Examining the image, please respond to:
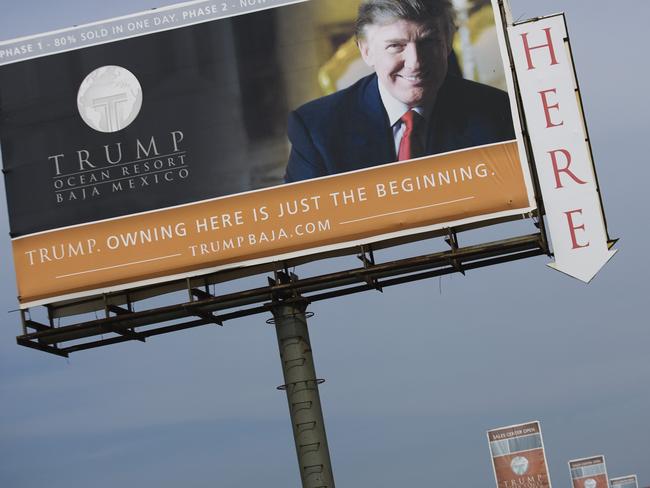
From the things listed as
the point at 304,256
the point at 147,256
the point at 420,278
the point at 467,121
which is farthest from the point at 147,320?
the point at 467,121

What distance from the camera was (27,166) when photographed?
28.8 metres

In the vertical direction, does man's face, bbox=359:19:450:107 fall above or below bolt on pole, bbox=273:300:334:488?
above

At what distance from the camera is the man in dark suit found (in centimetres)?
2773

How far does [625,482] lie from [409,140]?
2083 cm

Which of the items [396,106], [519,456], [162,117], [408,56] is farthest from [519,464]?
[162,117]

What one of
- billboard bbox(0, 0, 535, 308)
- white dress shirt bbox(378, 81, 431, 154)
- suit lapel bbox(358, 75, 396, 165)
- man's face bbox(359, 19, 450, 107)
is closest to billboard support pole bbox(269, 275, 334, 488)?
billboard bbox(0, 0, 535, 308)

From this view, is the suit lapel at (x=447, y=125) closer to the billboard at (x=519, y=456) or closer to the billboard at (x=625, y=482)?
the billboard at (x=519, y=456)

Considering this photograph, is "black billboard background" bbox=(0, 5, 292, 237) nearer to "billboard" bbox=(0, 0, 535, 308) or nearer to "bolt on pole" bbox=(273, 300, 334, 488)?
"billboard" bbox=(0, 0, 535, 308)

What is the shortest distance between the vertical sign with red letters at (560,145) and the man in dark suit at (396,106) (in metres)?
0.71

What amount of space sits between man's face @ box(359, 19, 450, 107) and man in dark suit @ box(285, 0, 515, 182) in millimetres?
18

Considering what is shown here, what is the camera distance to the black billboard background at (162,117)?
28297 mm

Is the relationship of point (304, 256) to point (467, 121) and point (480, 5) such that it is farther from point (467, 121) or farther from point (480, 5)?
point (480, 5)

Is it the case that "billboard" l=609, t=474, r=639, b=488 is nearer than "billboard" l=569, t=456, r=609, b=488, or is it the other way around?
"billboard" l=569, t=456, r=609, b=488

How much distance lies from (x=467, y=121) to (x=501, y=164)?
3.55 feet
